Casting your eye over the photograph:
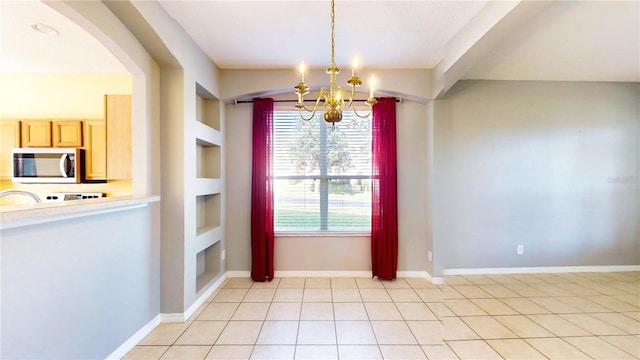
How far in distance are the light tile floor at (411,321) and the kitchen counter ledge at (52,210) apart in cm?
117

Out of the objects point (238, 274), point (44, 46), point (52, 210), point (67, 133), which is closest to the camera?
point (52, 210)

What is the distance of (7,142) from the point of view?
3.06 metres

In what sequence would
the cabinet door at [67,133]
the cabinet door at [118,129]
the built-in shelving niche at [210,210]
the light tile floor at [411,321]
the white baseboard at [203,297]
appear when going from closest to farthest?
the light tile floor at [411,321] < the white baseboard at [203,297] < the cabinet door at [118,129] < the cabinet door at [67,133] < the built-in shelving niche at [210,210]

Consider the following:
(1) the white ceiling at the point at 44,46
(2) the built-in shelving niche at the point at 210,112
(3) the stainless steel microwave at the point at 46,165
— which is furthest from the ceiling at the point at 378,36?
(3) the stainless steel microwave at the point at 46,165

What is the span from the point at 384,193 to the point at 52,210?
297 cm

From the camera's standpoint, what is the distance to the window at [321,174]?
339 cm

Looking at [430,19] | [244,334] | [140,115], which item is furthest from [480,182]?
[140,115]

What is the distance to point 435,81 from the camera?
304 centimetres

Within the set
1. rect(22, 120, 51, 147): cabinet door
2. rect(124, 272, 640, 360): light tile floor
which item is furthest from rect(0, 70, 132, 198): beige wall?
rect(124, 272, 640, 360): light tile floor

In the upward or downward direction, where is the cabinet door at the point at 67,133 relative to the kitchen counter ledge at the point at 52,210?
upward

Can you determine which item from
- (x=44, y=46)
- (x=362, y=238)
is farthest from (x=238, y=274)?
(x=44, y=46)

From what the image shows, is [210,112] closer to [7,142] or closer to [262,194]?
→ [262,194]

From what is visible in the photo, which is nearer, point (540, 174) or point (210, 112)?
point (210, 112)

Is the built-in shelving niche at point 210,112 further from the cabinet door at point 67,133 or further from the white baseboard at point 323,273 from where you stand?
the white baseboard at point 323,273
